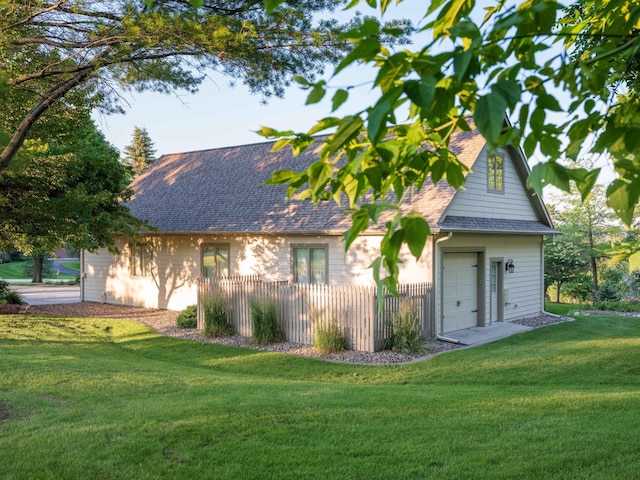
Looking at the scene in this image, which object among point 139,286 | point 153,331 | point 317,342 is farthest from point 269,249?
point 139,286

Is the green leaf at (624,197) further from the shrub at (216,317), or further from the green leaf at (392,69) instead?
the shrub at (216,317)

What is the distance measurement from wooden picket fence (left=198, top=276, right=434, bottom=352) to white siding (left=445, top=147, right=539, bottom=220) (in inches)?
110

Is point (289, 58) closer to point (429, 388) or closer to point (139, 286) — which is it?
point (429, 388)

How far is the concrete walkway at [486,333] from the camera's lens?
14.7 metres

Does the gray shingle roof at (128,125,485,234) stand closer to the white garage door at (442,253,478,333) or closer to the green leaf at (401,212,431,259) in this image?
the white garage door at (442,253,478,333)

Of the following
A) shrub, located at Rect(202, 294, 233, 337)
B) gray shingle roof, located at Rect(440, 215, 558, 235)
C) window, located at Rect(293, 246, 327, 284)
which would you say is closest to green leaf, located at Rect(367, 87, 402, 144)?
gray shingle roof, located at Rect(440, 215, 558, 235)

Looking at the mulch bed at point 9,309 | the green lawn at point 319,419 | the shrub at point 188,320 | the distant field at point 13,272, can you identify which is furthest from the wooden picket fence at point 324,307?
the distant field at point 13,272

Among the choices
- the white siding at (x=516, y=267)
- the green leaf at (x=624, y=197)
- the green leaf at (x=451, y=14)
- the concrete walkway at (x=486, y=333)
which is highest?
the green leaf at (x=451, y=14)

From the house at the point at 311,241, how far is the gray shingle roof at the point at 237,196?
0.05 m

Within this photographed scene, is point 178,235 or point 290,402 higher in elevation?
point 178,235

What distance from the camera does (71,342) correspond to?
1450 centimetres

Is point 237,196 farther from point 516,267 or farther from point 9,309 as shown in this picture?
point 516,267

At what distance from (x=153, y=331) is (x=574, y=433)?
507 inches

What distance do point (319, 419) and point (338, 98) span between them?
5376 millimetres
